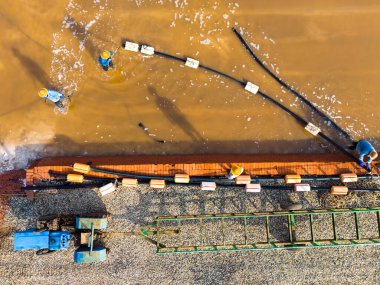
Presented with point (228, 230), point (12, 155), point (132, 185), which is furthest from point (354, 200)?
point (12, 155)

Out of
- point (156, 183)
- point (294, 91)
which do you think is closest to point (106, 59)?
point (156, 183)

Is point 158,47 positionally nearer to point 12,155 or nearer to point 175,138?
point 175,138

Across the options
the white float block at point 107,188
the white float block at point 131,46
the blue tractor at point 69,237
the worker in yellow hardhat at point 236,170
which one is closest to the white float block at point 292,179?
the worker in yellow hardhat at point 236,170

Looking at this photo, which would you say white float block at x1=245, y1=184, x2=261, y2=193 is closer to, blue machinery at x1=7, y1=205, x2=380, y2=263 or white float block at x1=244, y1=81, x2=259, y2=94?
blue machinery at x1=7, y1=205, x2=380, y2=263

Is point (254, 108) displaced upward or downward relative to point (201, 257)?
upward

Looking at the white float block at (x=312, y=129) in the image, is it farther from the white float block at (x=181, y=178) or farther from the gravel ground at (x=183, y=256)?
the white float block at (x=181, y=178)

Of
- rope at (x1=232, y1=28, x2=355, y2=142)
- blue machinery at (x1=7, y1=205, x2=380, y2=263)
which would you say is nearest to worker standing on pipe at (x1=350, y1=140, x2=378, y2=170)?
rope at (x1=232, y1=28, x2=355, y2=142)
